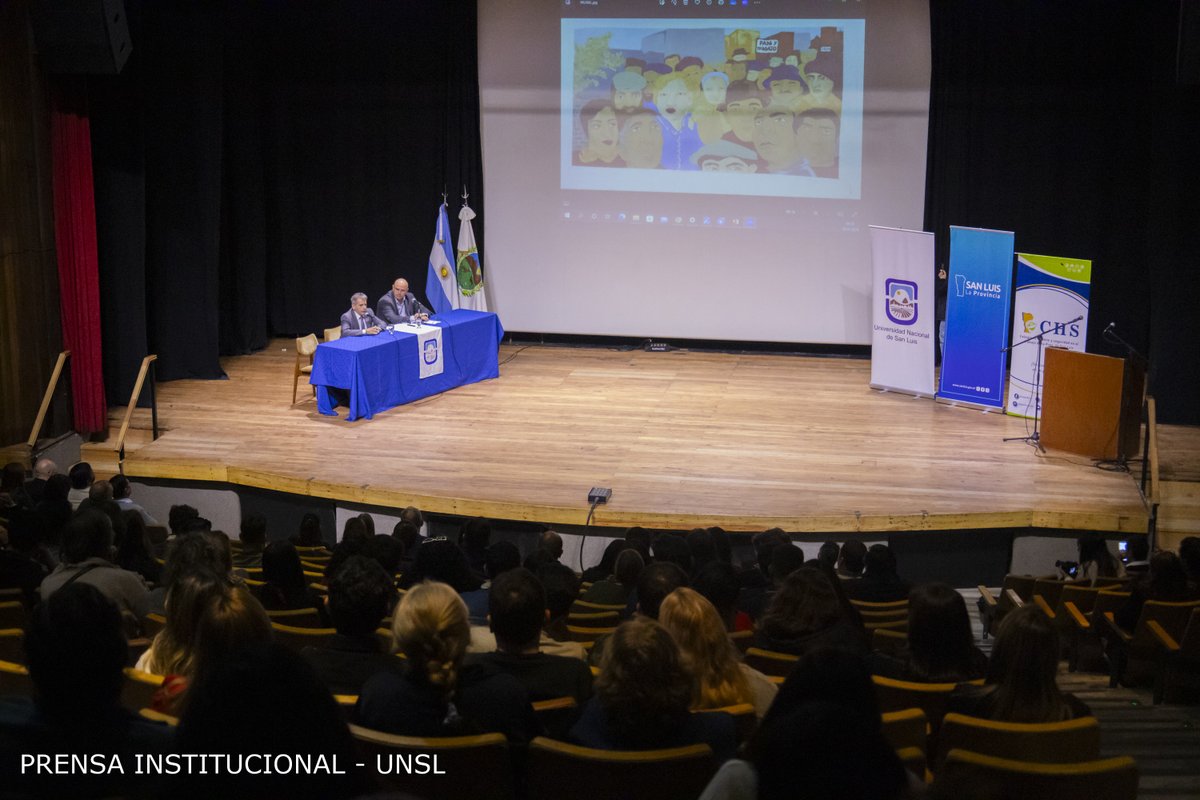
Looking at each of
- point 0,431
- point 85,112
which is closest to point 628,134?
point 85,112

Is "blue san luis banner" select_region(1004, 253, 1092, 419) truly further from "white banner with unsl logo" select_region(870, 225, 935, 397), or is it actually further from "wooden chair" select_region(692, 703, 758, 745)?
"wooden chair" select_region(692, 703, 758, 745)

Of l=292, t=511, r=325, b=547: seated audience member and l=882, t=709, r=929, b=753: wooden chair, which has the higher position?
l=882, t=709, r=929, b=753: wooden chair

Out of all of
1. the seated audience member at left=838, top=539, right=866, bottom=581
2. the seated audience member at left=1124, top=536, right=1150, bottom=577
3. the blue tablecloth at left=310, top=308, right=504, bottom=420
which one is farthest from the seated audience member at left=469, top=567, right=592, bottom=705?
the blue tablecloth at left=310, top=308, right=504, bottom=420

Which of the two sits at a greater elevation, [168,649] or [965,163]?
[965,163]

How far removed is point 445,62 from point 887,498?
688cm

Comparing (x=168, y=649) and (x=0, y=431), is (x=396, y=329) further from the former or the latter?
(x=168, y=649)

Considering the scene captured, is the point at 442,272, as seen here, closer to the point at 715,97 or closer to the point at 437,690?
the point at 715,97

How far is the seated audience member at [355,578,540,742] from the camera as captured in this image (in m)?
2.60

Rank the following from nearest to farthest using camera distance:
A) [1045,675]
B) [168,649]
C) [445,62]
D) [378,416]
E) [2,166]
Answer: [1045,675], [168,649], [2,166], [378,416], [445,62]

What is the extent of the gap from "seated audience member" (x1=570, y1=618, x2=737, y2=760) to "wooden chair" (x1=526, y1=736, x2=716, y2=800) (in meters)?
0.06

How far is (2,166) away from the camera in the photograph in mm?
8117

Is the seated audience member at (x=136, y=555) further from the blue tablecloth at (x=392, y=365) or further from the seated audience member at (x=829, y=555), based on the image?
the blue tablecloth at (x=392, y=365)

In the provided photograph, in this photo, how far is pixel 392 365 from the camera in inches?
375

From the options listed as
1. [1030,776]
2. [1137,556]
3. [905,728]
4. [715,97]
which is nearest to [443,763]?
[905,728]
